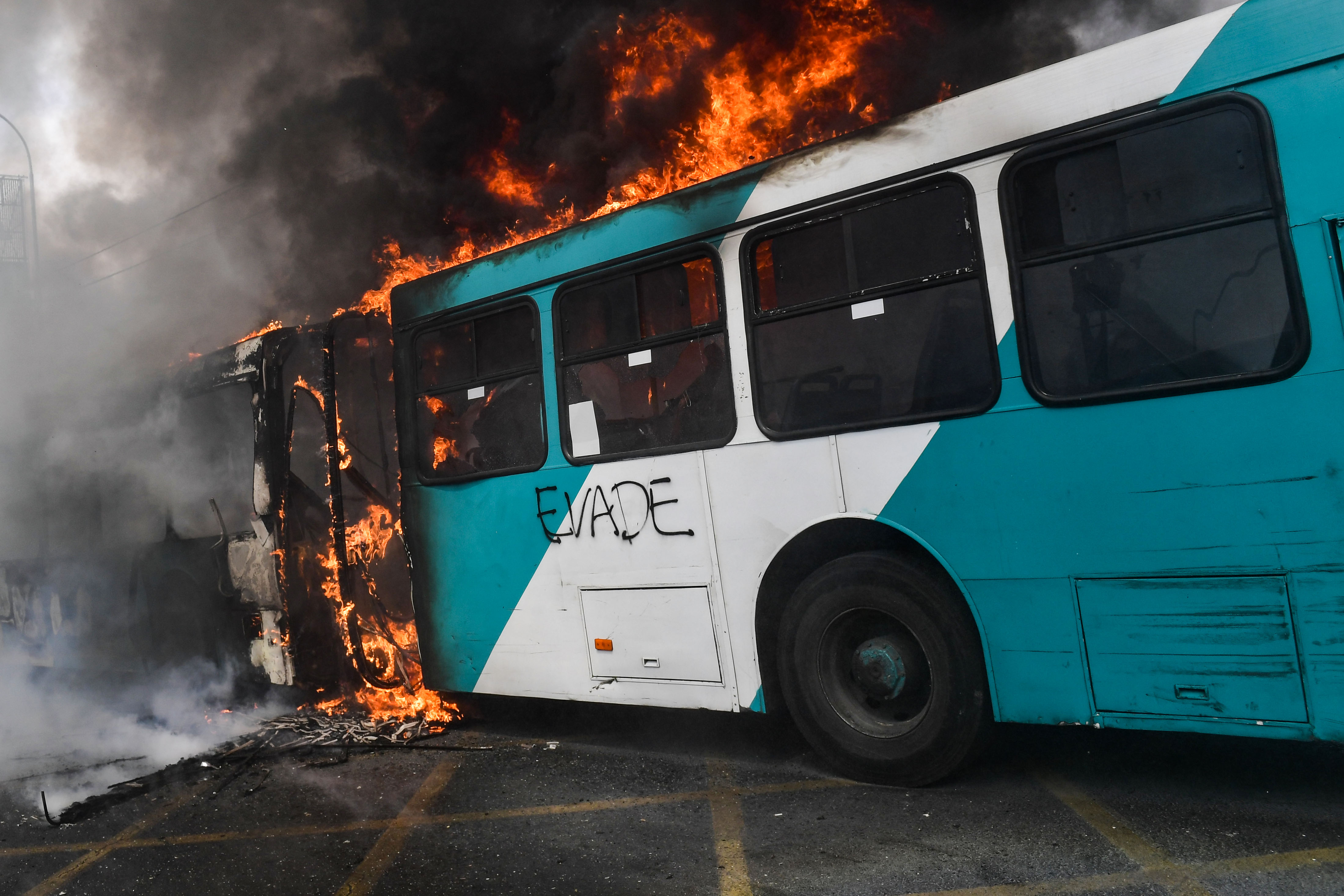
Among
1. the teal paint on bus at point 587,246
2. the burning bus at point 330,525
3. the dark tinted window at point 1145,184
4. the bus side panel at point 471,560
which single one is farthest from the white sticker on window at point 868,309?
the burning bus at point 330,525

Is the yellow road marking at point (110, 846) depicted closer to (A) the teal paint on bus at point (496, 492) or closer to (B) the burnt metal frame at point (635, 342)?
(A) the teal paint on bus at point (496, 492)

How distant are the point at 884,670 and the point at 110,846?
372 cm

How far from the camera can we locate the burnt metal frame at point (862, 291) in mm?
3553

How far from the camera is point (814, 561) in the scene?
411 centimetres

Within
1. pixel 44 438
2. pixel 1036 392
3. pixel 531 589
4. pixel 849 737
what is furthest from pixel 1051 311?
pixel 44 438

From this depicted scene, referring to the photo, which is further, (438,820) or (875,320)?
(438,820)

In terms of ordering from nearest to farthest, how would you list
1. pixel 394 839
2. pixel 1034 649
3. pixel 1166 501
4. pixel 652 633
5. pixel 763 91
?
pixel 1166 501 → pixel 1034 649 → pixel 394 839 → pixel 652 633 → pixel 763 91

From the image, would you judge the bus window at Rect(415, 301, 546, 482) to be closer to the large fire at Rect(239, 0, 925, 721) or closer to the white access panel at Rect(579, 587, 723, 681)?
the white access panel at Rect(579, 587, 723, 681)

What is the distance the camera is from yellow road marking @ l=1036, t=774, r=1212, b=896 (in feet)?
9.12

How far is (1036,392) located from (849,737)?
1.76 meters

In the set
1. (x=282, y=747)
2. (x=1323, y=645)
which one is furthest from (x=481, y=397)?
(x=1323, y=645)

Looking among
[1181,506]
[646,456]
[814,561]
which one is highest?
[646,456]

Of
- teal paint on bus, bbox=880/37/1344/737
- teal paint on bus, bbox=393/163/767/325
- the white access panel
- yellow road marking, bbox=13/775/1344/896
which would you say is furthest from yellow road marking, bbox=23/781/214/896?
teal paint on bus, bbox=880/37/1344/737

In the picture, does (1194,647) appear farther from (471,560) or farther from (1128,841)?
(471,560)
